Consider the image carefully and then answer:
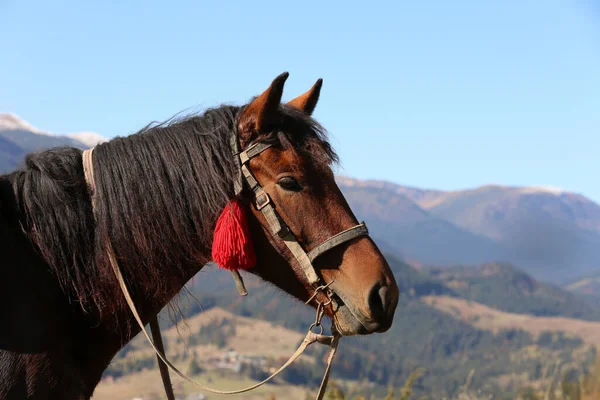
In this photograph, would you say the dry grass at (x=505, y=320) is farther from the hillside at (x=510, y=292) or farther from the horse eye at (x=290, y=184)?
the horse eye at (x=290, y=184)

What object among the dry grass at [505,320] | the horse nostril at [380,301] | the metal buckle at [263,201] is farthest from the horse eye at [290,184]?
the dry grass at [505,320]

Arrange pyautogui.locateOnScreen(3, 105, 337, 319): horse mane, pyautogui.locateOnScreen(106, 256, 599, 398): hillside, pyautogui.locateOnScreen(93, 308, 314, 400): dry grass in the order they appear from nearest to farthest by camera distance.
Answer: pyautogui.locateOnScreen(3, 105, 337, 319): horse mane < pyautogui.locateOnScreen(93, 308, 314, 400): dry grass < pyautogui.locateOnScreen(106, 256, 599, 398): hillside

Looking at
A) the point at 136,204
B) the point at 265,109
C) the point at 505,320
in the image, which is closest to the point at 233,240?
the point at 136,204

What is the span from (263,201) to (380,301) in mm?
927

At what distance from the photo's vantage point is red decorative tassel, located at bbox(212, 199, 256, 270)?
379cm

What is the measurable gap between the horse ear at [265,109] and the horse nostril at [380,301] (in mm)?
1215

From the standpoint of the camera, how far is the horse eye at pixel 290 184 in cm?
384

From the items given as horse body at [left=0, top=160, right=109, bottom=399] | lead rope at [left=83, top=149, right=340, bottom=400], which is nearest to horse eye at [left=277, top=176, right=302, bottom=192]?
lead rope at [left=83, top=149, right=340, bottom=400]

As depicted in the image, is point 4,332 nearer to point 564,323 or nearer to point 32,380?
point 32,380

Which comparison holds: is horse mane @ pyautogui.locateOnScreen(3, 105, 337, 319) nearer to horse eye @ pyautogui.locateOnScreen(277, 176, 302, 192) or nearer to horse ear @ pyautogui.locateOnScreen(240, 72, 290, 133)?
horse ear @ pyautogui.locateOnScreen(240, 72, 290, 133)

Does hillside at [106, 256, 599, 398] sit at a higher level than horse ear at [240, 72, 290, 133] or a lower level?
lower

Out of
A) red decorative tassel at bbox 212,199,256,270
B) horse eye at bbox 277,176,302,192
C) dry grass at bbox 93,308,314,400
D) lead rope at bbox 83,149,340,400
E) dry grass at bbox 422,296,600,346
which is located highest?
horse eye at bbox 277,176,302,192

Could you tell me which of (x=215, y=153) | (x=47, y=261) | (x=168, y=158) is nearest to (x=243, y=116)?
(x=215, y=153)

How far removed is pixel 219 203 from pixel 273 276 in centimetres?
58
